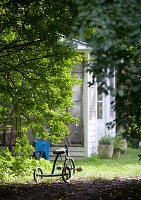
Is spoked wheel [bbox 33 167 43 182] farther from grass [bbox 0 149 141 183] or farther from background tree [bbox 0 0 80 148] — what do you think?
background tree [bbox 0 0 80 148]

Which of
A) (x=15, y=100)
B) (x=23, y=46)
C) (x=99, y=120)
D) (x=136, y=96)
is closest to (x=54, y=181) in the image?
(x=15, y=100)

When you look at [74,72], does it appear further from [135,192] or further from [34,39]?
[135,192]

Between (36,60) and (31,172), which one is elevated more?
(36,60)

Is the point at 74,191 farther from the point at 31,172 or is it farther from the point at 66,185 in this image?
the point at 31,172

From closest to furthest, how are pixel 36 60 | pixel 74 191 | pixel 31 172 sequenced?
pixel 74 191 → pixel 36 60 → pixel 31 172

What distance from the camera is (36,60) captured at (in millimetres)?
5770

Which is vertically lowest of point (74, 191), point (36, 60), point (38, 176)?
point (74, 191)

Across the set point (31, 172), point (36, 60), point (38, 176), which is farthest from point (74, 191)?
point (36, 60)

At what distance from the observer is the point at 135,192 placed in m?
4.58

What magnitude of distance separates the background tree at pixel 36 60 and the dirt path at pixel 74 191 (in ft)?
3.31

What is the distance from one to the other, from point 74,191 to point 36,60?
91.3 inches

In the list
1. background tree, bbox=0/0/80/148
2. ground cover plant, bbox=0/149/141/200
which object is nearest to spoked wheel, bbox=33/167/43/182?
ground cover plant, bbox=0/149/141/200

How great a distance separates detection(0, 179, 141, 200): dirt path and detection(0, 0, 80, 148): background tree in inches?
39.7

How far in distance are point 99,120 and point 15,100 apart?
289 inches
